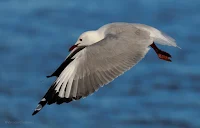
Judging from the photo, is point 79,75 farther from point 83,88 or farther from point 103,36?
point 103,36

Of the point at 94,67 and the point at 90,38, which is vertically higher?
the point at 90,38

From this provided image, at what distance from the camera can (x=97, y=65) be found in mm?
6891

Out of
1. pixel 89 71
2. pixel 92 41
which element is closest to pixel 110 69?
pixel 89 71

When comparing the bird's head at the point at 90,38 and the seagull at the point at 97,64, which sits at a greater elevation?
→ the bird's head at the point at 90,38

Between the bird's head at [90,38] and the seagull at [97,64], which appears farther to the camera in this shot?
the bird's head at [90,38]

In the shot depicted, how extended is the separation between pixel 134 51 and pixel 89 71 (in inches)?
17.0

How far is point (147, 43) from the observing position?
714cm

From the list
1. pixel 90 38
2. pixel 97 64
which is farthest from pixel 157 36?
pixel 97 64

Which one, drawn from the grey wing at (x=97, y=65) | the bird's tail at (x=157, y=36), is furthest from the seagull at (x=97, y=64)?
the bird's tail at (x=157, y=36)

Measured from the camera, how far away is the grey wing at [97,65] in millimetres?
6750

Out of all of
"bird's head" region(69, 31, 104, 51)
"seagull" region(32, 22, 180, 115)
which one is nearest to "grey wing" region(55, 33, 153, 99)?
"seagull" region(32, 22, 180, 115)

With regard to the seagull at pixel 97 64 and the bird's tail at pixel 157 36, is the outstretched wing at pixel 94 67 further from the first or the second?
the bird's tail at pixel 157 36

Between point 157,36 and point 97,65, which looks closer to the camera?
point 97,65

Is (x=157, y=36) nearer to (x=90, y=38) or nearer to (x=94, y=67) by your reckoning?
(x=90, y=38)
